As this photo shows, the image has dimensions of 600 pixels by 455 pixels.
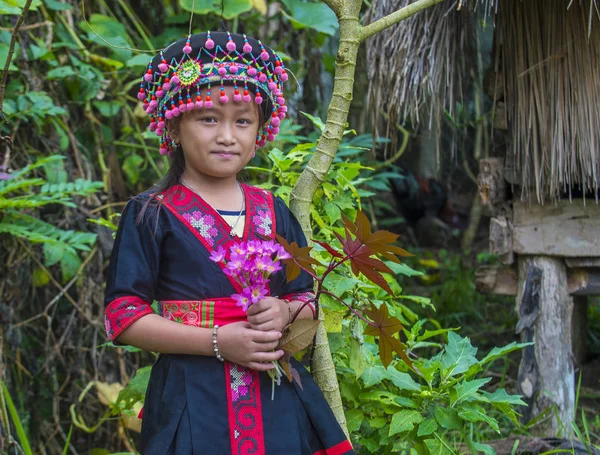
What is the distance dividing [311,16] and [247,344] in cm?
244

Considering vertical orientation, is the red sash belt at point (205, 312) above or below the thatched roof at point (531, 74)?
below

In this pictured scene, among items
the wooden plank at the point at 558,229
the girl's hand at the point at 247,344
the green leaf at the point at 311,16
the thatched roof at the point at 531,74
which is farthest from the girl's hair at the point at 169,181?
the wooden plank at the point at 558,229

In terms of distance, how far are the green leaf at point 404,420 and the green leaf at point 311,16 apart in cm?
218

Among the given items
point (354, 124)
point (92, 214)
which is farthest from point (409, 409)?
point (354, 124)

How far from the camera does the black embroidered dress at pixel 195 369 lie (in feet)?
5.73

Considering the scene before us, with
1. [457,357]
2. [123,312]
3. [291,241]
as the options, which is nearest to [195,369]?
[123,312]

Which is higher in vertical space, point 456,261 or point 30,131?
point 30,131

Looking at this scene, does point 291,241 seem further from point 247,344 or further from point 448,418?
point 448,418

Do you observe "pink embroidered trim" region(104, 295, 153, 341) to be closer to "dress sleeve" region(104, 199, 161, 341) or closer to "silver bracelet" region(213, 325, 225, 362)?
"dress sleeve" region(104, 199, 161, 341)

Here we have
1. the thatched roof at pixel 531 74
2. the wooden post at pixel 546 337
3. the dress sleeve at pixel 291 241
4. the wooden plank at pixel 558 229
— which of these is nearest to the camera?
the dress sleeve at pixel 291 241

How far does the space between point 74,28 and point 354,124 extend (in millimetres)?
2472

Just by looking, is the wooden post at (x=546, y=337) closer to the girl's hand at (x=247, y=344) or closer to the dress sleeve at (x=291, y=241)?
the dress sleeve at (x=291, y=241)

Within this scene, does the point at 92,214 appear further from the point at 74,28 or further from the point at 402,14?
the point at 402,14

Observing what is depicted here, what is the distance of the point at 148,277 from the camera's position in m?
1.78
